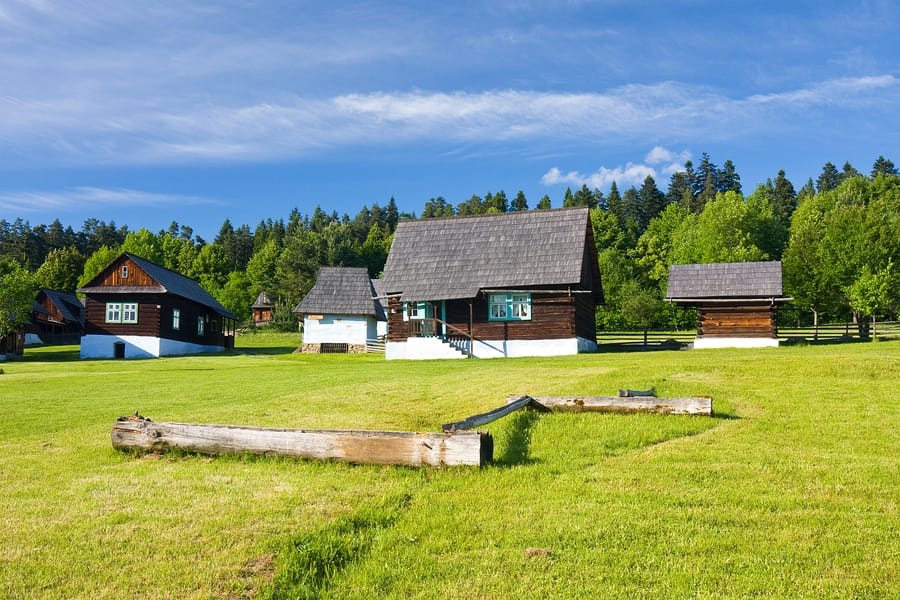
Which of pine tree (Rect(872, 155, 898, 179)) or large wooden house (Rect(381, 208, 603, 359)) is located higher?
pine tree (Rect(872, 155, 898, 179))

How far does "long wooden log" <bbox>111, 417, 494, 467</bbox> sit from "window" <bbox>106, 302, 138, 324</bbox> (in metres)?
40.3

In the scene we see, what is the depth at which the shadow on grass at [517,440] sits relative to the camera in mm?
9062

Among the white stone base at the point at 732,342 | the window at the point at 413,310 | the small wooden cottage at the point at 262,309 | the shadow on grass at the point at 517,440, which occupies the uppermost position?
the small wooden cottage at the point at 262,309

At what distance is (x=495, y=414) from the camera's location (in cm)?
1128

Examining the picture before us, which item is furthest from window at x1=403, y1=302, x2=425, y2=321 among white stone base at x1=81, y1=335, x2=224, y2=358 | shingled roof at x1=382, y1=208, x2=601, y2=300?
white stone base at x1=81, y1=335, x2=224, y2=358

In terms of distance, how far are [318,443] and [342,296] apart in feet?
142

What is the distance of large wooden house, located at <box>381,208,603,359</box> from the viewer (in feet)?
113

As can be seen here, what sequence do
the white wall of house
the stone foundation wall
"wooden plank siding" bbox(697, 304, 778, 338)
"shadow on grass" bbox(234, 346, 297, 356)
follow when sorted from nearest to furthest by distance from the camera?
"wooden plank siding" bbox(697, 304, 778, 338) → "shadow on grass" bbox(234, 346, 297, 356) → the stone foundation wall → the white wall of house

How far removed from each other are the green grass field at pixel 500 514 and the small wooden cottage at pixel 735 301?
79.3ft

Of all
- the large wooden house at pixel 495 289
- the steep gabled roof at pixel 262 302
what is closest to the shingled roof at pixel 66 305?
the steep gabled roof at pixel 262 302

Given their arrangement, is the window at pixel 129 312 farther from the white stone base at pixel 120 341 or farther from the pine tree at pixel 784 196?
the pine tree at pixel 784 196

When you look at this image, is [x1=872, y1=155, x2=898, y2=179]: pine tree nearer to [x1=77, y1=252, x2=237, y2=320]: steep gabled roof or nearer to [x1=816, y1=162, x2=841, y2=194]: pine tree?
[x1=816, y1=162, x2=841, y2=194]: pine tree

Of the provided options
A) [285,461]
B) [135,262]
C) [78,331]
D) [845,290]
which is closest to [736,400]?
[285,461]

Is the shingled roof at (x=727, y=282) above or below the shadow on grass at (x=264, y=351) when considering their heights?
above
